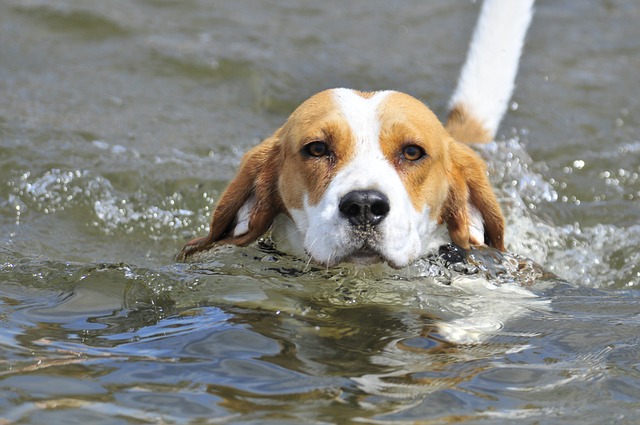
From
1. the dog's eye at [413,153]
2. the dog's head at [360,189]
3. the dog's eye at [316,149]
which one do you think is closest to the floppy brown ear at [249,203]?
the dog's head at [360,189]

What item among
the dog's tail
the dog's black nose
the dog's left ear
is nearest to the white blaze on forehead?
the dog's black nose

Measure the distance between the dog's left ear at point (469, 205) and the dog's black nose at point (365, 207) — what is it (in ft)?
2.80

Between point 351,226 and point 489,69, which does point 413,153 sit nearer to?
point 351,226

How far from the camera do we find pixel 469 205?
466 cm

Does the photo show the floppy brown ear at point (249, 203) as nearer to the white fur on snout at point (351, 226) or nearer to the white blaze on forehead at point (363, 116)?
the white fur on snout at point (351, 226)

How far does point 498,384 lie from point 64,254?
277 centimetres

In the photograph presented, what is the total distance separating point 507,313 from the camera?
4105mm

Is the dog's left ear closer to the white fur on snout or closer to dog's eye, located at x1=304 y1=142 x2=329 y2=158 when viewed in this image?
the white fur on snout

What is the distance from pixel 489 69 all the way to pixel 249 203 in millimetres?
2029

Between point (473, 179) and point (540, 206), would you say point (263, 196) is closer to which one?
point (473, 179)

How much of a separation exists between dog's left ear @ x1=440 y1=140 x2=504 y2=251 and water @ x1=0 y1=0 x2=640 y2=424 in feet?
0.39

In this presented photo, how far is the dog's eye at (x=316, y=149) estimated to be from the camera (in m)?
4.14

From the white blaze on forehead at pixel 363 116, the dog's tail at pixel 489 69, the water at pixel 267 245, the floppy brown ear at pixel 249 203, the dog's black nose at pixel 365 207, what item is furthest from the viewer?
the dog's tail at pixel 489 69

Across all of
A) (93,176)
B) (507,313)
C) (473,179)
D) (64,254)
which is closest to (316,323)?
(507,313)
